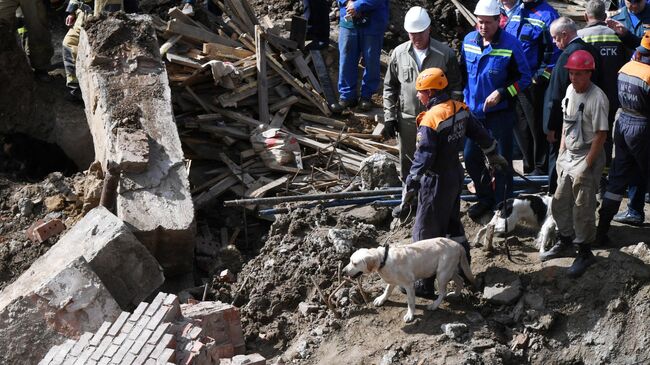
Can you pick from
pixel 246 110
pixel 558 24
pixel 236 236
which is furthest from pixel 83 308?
pixel 558 24

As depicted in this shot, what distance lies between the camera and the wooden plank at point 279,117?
12.4 metres

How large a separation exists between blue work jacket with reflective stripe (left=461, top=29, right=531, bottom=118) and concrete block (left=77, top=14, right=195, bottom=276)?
3.19 meters

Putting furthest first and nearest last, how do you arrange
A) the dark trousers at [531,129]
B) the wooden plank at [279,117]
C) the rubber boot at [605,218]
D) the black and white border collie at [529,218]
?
the wooden plank at [279,117] → the dark trousers at [531,129] → the black and white border collie at [529,218] → the rubber boot at [605,218]

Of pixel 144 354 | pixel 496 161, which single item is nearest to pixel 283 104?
pixel 496 161

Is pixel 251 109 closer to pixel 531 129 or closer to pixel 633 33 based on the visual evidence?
pixel 531 129

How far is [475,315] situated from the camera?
29.3 feet

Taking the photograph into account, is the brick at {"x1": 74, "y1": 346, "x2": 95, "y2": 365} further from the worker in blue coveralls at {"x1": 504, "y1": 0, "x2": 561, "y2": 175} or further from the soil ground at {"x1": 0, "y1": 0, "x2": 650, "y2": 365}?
the worker in blue coveralls at {"x1": 504, "y1": 0, "x2": 561, "y2": 175}

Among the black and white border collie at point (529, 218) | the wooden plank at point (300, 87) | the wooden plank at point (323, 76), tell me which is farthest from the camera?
the wooden plank at point (323, 76)

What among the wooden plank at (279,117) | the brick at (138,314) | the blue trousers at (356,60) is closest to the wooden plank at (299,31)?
the blue trousers at (356,60)

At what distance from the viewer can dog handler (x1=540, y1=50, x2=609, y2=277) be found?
8.68 m

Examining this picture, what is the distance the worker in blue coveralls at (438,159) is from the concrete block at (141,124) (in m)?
2.45

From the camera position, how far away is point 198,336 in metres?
8.18

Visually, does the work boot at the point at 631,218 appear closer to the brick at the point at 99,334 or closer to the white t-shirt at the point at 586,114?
the white t-shirt at the point at 586,114

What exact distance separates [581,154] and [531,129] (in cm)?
240
